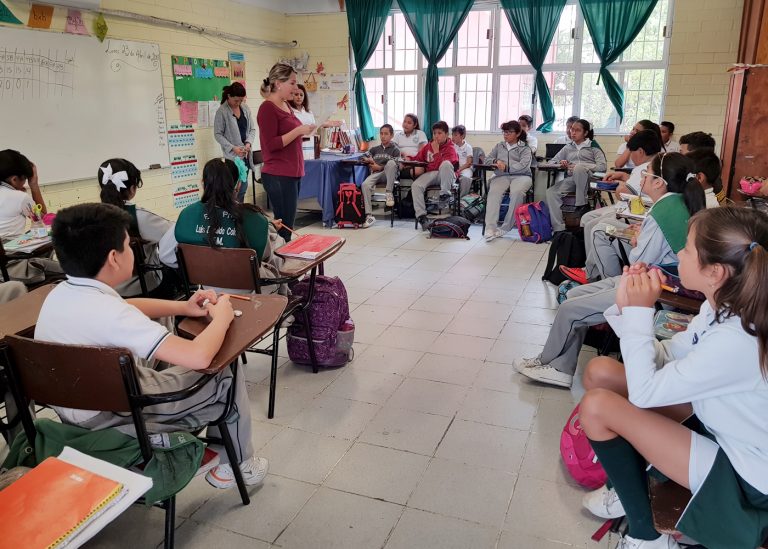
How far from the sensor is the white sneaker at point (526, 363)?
2.79 metres

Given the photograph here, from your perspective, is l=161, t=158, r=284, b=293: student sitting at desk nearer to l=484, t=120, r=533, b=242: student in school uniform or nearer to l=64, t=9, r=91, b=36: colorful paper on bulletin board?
l=64, t=9, r=91, b=36: colorful paper on bulletin board

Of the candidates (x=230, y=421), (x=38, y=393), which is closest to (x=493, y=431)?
(x=230, y=421)

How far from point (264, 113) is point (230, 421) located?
2493 mm

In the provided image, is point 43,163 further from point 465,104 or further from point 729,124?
point 729,124

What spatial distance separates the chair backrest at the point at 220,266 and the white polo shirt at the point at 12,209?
1195 millimetres

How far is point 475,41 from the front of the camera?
735cm

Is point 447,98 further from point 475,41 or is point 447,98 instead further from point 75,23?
point 75,23

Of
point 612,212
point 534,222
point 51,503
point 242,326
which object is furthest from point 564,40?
point 51,503

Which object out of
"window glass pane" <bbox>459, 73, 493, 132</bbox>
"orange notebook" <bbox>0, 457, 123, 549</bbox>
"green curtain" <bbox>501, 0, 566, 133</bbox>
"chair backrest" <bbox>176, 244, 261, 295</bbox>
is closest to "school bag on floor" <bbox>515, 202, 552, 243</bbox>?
"green curtain" <bbox>501, 0, 566, 133</bbox>

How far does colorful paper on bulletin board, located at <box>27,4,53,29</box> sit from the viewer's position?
4441 millimetres

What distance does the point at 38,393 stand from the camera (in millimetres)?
1469

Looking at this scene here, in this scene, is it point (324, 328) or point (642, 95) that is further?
point (642, 95)

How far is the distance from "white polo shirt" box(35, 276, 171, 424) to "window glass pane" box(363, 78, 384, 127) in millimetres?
6899

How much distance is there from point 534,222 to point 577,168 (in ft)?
2.14
